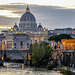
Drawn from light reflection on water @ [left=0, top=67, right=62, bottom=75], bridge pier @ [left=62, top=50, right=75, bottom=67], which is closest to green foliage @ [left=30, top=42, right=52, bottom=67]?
bridge pier @ [left=62, top=50, right=75, bottom=67]

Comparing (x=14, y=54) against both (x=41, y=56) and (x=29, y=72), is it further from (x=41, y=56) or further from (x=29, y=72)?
(x=29, y=72)

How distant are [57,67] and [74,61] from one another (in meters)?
3.85

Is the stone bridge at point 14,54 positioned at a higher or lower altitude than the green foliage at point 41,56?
lower

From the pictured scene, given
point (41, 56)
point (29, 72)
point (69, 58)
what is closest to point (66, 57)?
point (69, 58)

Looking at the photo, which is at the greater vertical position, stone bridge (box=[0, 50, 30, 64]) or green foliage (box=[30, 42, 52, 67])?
green foliage (box=[30, 42, 52, 67])

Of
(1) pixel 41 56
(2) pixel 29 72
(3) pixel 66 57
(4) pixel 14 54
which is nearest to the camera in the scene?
(2) pixel 29 72

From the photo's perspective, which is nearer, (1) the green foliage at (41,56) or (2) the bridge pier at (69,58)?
(2) the bridge pier at (69,58)

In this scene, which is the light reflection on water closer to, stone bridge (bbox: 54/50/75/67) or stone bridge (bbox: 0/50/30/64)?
stone bridge (bbox: 54/50/75/67)

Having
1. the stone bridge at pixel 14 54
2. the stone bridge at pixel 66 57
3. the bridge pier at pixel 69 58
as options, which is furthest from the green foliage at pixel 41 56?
the stone bridge at pixel 14 54

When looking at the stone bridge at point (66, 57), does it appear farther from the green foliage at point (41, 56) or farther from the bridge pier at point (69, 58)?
the green foliage at point (41, 56)

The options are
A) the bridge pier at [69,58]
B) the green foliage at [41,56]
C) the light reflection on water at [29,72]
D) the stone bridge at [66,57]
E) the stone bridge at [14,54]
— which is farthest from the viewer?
the stone bridge at [14,54]

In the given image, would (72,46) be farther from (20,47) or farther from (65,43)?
(20,47)

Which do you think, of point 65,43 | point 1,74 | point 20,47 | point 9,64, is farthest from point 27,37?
point 1,74

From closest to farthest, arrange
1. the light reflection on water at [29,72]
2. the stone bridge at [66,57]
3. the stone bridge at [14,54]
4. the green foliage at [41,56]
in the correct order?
1. the light reflection on water at [29,72]
2. the stone bridge at [66,57]
3. the green foliage at [41,56]
4. the stone bridge at [14,54]
